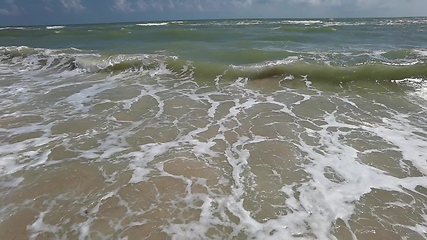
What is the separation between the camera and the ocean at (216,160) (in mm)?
2965

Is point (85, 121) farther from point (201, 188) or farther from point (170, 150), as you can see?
point (201, 188)

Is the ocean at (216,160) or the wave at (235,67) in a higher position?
the ocean at (216,160)

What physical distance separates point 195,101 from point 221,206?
394 cm

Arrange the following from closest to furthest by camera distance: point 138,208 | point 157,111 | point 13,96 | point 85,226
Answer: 1. point 85,226
2. point 138,208
3. point 157,111
4. point 13,96

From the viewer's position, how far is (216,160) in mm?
4160

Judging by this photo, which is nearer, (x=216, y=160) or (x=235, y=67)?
(x=216, y=160)

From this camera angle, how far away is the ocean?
9.73ft

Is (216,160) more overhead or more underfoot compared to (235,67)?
more overhead

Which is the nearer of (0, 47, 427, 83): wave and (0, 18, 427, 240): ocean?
(0, 18, 427, 240): ocean

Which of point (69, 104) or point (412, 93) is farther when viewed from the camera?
point (412, 93)

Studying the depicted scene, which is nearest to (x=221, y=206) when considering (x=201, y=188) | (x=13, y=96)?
(x=201, y=188)

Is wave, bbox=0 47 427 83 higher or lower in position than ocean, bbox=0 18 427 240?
lower

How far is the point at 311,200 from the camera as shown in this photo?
330 centimetres

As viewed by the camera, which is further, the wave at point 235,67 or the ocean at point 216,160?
the wave at point 235,67
